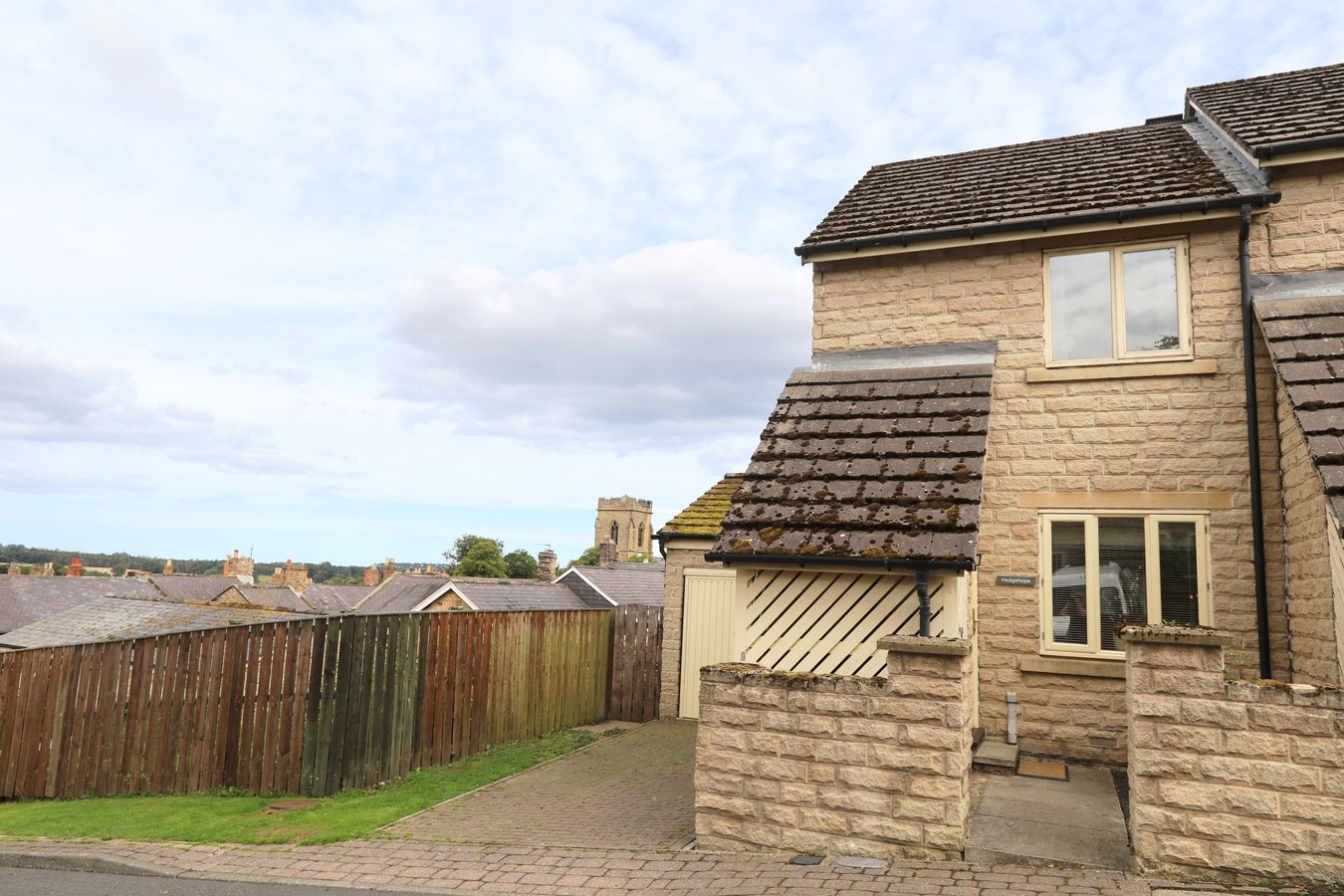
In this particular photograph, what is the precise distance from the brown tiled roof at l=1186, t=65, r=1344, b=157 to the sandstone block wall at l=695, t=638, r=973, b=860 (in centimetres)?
649

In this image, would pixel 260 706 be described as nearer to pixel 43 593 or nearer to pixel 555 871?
pixel 555 871

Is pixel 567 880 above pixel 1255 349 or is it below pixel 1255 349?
below

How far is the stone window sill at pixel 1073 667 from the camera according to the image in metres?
8.07

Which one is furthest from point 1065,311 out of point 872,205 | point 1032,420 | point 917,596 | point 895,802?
point 895,802

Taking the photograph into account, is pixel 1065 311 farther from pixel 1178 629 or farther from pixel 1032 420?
pixel 1178 629

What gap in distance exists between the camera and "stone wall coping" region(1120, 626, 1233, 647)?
5.16 meters

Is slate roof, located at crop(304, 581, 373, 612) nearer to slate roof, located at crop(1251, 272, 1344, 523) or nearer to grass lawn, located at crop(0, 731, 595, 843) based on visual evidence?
grass lawn, located at crop(0, 731, 595, 843)

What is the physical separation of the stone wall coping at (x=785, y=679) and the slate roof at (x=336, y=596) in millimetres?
42777

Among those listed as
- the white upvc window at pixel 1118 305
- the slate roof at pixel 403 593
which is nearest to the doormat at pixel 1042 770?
the white upvc window at pixel 1118 305

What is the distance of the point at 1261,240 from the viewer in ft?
26.7

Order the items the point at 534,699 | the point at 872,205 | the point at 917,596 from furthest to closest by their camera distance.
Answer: the point at 534,699
the point at 872,205
the point at 917,596

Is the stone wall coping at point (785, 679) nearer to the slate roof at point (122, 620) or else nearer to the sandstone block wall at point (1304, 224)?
the sandstone block wall at point (1304, 224)

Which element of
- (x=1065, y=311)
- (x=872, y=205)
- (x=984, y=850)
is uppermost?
(x=872, y=205)

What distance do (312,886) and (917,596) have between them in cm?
497
